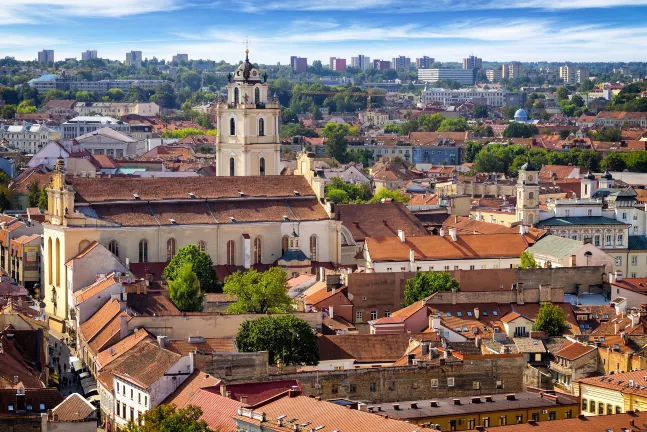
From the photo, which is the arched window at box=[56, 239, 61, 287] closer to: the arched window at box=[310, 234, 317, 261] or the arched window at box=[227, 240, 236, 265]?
the arched window at box=[227, 240, 236, 265]

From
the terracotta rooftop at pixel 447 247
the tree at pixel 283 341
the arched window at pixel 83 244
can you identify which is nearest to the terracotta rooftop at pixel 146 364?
the tree at pixel 283 341

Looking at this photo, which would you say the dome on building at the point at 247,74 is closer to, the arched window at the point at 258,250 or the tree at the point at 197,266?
the arched window at the point at 258,250

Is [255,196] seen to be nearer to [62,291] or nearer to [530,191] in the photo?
[62,291]

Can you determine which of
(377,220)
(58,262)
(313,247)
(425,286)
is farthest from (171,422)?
(377,220)

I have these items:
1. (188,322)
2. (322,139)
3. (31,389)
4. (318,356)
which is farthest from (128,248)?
(322,139)

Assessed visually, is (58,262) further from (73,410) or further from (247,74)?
(73,410)

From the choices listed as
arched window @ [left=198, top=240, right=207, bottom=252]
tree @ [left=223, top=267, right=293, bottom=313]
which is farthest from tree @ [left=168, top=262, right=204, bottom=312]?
arched window @ [left=198, top=240, right=207, bottom=252]
